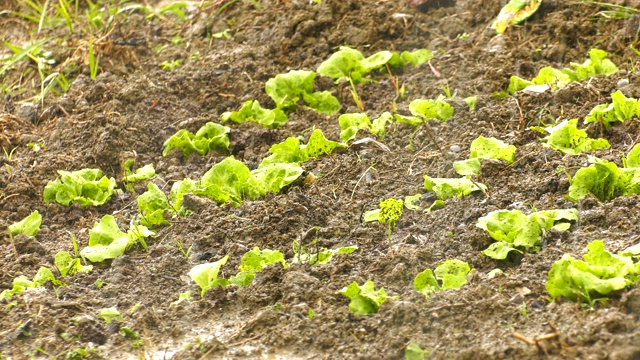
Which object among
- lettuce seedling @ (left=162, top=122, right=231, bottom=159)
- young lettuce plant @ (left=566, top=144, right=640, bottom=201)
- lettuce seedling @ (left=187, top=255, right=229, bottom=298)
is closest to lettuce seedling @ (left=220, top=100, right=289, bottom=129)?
lettuce seedling @ (left=162, top=122, right=231, bottom=159)

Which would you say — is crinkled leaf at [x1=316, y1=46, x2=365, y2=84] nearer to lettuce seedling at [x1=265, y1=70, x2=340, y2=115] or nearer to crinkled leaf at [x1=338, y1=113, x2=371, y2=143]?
lettuce seedling at [x1=265, y1=70, x2=340, y2=115]

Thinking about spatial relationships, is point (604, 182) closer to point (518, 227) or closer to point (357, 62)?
point (518, 227)

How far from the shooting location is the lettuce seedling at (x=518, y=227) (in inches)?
120

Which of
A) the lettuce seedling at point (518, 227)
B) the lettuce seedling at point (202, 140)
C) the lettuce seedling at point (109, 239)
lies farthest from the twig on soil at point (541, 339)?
the lettuce seedling at point (202, 140)

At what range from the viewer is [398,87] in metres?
4.55

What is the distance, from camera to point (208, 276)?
10.4 ft

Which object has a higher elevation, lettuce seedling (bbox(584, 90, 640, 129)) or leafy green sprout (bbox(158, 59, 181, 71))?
lettuce seedling (bbox(584, 90, 640, 129))

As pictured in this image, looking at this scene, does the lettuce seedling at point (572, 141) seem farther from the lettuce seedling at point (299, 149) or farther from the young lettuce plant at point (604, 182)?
the lettuce seedling at point (299, 149)

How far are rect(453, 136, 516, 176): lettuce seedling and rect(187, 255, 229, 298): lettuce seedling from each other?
104cm

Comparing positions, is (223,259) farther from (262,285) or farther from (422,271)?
(422,271)

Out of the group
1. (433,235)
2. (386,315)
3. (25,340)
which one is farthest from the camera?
(433,235)

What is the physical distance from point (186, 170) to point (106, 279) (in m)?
0.91

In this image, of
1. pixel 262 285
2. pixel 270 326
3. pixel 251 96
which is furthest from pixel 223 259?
pixel 251 96

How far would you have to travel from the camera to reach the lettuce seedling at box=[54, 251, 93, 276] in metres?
3.44
